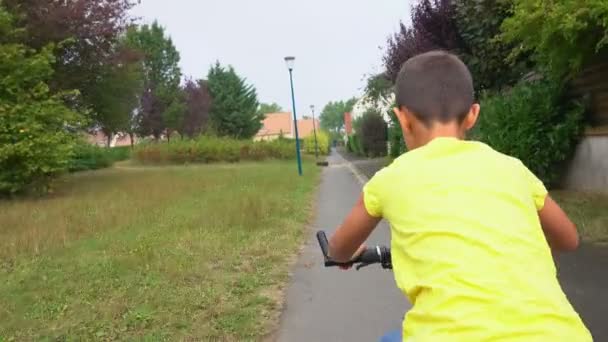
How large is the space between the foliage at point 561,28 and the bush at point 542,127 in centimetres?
196

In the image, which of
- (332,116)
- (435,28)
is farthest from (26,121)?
(332,116)

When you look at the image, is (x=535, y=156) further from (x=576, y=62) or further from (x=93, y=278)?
(x=93, y=278)

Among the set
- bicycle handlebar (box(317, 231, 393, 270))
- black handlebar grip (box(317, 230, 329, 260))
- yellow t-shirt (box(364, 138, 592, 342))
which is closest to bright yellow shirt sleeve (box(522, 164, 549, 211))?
yellow t-shirt (box(364, 138, 592, 342))

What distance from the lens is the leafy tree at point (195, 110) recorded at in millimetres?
59688

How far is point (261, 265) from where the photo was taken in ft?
23.4

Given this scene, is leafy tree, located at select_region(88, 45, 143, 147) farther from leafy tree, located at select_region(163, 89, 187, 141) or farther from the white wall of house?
leafy tree, located at select_region(163, 89, 187, 141)

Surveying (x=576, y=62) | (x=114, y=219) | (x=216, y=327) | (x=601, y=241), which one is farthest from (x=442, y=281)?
(x=114, y=219)

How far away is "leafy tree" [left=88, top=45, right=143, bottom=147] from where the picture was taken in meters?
22.4

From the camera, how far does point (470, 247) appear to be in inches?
56.9

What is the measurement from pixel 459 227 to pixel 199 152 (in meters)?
41.9

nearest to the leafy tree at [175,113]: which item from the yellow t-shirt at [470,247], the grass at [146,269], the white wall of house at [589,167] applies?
the grass at [146,269]

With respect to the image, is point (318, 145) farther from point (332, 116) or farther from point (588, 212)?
point (332, 116)

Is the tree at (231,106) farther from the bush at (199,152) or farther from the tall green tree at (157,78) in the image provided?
the bush at (199,152)

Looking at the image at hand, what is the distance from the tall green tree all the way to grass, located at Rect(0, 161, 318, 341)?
42.6 metres
